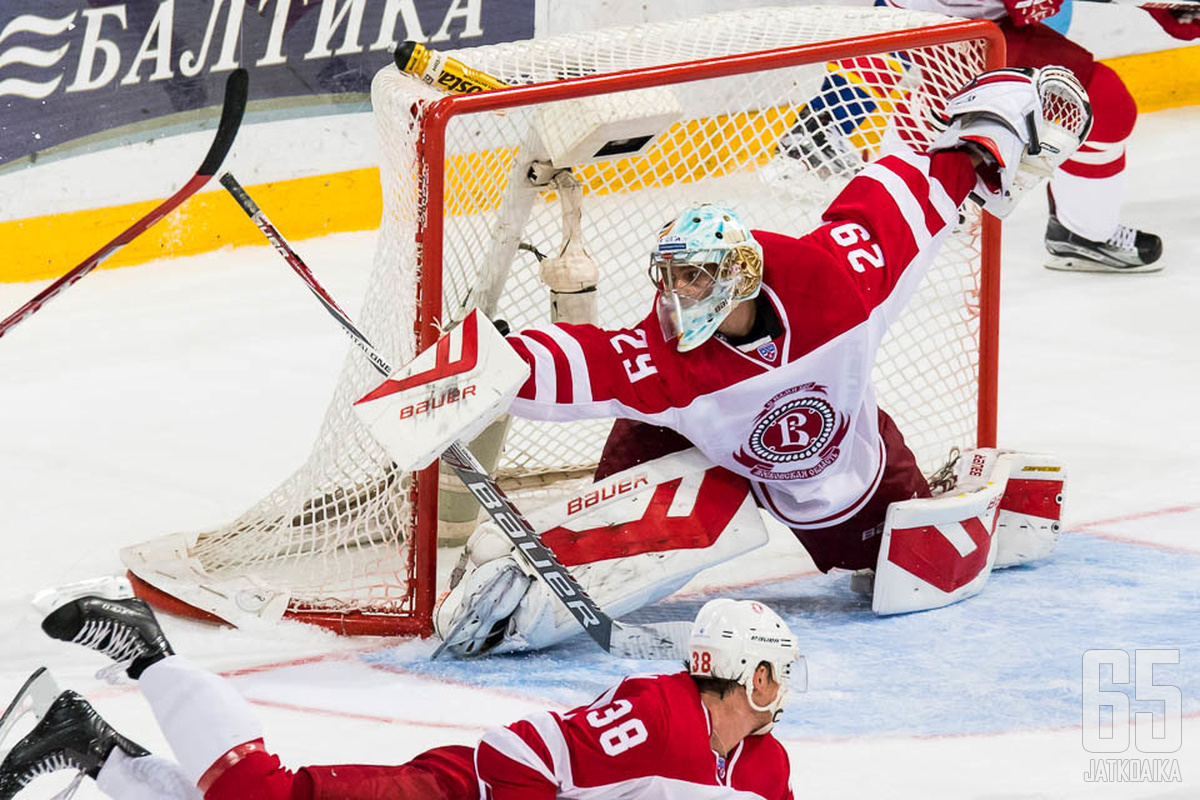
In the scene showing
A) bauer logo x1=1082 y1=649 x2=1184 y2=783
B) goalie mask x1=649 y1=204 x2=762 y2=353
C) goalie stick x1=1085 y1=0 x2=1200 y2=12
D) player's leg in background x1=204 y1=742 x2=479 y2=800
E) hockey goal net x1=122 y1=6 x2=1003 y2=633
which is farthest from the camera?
goalie stick x1=1085 y1=0 x2=1200 y2=12

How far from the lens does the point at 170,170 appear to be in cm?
551

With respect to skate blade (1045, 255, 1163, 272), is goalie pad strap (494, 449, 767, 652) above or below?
below

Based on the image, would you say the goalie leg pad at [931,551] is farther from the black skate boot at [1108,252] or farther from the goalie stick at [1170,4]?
the black skate boot at [1108,252]

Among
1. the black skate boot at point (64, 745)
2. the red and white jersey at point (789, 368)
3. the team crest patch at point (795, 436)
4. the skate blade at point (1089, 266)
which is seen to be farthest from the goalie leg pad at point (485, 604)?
the skate blade at point (1089, 266)

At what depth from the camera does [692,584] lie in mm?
3736

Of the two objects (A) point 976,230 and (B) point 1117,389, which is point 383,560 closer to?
(A) point 976,230

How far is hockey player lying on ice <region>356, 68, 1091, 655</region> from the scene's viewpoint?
10.5 ft

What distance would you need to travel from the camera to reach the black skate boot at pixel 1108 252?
5836 mm

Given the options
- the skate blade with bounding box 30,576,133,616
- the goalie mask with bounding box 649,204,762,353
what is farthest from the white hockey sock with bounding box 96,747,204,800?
the goalie mask with bounding box 649,204,762,353

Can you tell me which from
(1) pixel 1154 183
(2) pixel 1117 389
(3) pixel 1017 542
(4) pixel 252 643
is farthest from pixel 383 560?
(1) pixel 1154 183

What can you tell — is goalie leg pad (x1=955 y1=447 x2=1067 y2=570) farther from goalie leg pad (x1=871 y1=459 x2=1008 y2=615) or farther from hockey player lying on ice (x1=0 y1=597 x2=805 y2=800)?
hockey player lying on ice (x1=0 y1=597 x2=805 y2=800)

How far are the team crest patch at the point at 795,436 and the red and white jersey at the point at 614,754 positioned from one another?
887mm

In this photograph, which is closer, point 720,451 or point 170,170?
point 720,451

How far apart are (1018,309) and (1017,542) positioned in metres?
1.88
